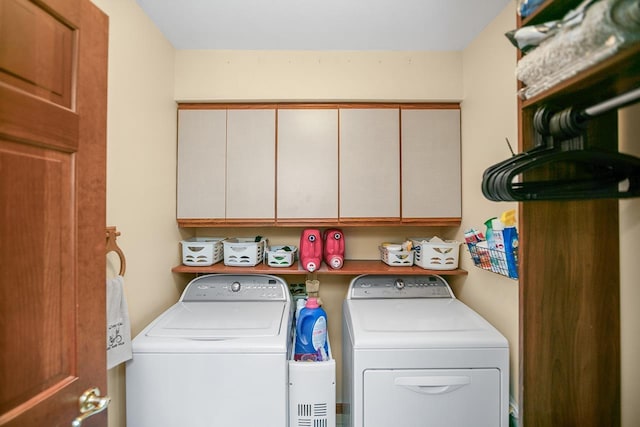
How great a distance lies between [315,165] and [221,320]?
43.6 inches

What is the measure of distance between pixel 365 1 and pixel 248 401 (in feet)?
6.75

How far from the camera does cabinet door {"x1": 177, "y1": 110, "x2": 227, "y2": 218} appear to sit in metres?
1.77

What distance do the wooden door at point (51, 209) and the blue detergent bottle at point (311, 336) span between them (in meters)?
0.87

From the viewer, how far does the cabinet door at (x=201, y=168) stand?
5.80 ft

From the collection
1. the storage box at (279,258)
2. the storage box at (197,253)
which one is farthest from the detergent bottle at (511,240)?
the storage box at (197,253)

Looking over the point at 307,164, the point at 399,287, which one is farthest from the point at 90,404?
the point at 399,287

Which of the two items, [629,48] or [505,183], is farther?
[505,183]

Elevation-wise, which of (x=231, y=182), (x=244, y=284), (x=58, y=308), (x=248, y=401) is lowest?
(x=248, y=401)

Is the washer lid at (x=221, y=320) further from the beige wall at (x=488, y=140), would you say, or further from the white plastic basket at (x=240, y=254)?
the beige wall at (x=488, y=140)

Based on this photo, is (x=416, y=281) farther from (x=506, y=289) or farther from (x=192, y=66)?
(x=192, y=66)

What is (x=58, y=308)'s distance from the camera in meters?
0.72

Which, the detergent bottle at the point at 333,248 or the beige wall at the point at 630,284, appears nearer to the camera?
the beige wall at the point at 630,284

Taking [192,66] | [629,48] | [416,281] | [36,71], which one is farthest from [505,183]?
[192,66]

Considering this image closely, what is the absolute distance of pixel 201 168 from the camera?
177 cm
